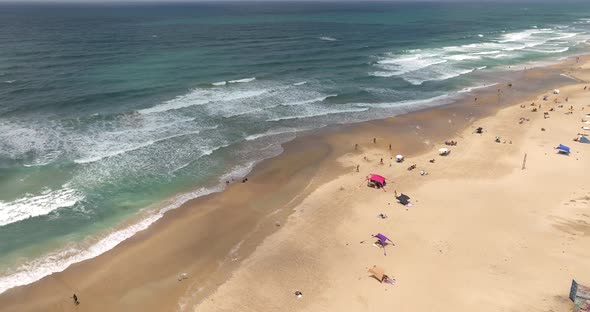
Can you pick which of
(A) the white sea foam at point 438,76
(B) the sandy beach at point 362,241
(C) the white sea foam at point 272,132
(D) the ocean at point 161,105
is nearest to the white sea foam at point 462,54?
(A) the white sea foam at point 438,76

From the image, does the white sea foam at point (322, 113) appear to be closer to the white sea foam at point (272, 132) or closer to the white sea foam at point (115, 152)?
the white sea foam at point (272, 132)

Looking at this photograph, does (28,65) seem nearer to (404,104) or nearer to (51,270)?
(51,270)

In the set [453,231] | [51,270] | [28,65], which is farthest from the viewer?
[28,65]

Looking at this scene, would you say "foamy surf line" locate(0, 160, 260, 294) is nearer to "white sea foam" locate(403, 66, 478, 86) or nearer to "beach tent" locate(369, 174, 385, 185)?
"beach tent" locate(369, 174, 385, 185)

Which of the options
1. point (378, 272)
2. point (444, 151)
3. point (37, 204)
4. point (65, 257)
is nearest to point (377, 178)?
point (444, 151)

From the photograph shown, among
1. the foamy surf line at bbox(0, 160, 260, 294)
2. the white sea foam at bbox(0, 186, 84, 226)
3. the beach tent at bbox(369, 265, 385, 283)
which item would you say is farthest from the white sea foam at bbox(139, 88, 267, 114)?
the beach tent at bbox(369, 265, 385, 283)

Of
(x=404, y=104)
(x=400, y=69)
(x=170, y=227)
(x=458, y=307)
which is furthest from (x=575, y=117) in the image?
(x=170, y=227)

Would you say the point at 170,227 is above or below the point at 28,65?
below
